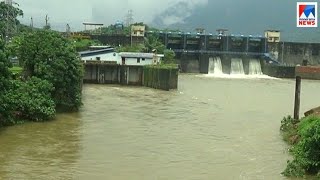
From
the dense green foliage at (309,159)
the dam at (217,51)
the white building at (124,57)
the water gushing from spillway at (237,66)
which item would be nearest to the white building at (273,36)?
the dam at (217,51)

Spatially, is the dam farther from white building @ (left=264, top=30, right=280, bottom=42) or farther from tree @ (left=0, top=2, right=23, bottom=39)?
tree @ (left=0, top=2, right=23, bottom=39)

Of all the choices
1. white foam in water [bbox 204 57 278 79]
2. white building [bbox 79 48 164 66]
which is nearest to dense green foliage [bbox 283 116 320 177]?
white building [bbox 79 48 164 66]

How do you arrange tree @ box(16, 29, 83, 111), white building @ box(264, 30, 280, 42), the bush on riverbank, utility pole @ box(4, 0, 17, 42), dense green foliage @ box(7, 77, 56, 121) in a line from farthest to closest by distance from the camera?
white building @ box(264, 30, 280, 42) → utility pole @ box(4, 0, 17, 42) → tree @ box(16, 29, 83, 111) → the bush on riverbank → dense green foliage @ box(7, 77, 56, 121)

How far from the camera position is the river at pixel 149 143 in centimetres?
1628

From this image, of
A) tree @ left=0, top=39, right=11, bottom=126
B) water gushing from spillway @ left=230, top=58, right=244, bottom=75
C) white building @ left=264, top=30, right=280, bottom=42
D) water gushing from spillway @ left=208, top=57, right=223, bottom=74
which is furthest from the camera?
white building @ left=264, top=30, right=280, bottom=42

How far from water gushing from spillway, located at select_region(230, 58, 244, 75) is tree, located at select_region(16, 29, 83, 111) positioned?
5220 centimetres

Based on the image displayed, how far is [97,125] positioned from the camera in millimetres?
25750

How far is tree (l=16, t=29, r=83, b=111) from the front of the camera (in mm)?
28312

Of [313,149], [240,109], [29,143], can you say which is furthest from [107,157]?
[240,109]

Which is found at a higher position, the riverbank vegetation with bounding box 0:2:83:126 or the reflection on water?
A: the riverbank vegetation with bounding box 0:2:83:126

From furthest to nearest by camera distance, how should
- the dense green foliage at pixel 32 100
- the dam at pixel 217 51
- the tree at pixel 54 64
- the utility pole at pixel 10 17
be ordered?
the dam at pixel 217 51 → the utility pole at pixel 10 17 → the tree at pixel 54 64 → the dense green foliage at pixel 32 100

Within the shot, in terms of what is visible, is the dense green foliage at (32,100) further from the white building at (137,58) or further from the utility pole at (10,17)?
the utility pole at (10,17)

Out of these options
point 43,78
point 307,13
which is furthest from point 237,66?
point 307,13

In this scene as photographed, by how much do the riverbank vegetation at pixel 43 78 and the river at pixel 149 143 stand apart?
85 cm
